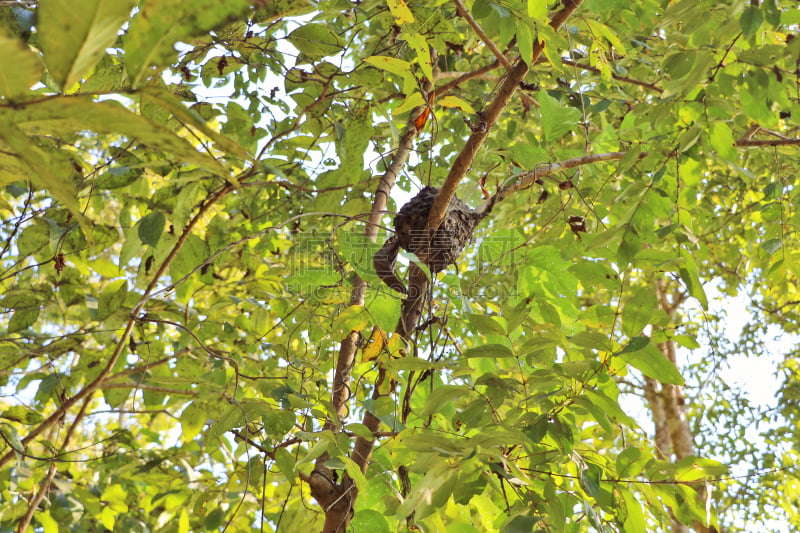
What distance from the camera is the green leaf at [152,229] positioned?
1074 millimetres

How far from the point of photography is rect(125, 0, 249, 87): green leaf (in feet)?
1.02

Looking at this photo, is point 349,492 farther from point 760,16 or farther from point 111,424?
point 111,424

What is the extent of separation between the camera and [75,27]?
314 mm

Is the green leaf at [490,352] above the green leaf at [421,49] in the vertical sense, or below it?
below

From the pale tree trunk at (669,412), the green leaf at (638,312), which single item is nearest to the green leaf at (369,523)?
the green leaf at (638,312)

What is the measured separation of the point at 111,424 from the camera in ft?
15.5

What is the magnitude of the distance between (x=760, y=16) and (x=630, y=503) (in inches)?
24.1

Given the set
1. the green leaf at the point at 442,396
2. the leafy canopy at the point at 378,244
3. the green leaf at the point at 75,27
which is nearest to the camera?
the green leaf at the point at 75,27

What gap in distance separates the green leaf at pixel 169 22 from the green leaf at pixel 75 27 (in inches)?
0.4

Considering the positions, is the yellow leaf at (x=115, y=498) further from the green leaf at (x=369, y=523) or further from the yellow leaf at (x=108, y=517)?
the green leaf at (x=369, y=523)

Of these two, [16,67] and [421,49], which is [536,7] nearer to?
[421,49]

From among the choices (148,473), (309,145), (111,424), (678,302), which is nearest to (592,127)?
(309,145)

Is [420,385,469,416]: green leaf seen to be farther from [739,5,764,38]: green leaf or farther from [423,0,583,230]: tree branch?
[739,5,764,38]: green leaf

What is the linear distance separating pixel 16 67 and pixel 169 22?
0.29ft
